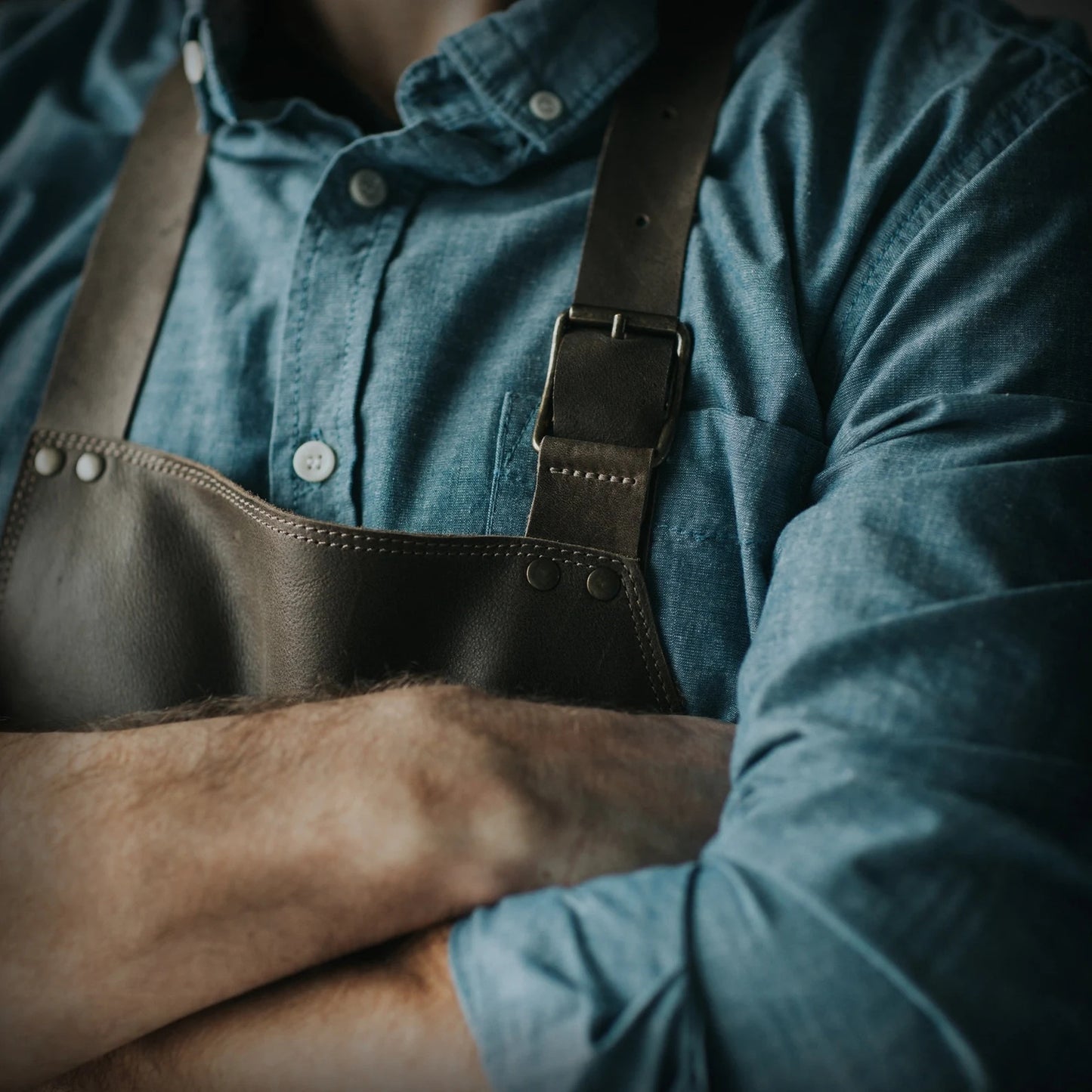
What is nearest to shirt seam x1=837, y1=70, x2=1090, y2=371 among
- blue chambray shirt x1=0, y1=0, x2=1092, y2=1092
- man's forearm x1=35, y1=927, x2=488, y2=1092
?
blue chambray shirt x1=0, y1=0, x2=1092, y2=1092

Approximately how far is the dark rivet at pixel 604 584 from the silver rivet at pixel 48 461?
578 mm

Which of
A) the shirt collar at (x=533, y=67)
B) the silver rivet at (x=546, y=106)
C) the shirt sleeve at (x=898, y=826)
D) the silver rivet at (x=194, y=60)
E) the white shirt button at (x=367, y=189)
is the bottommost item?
the shirt sleeve at (x=898, y=826)

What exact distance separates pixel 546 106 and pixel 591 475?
423 millimetres

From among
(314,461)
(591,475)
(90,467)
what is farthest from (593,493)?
(90,467)

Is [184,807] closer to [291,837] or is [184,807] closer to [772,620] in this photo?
[291,837]

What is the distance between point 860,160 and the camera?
913 mm

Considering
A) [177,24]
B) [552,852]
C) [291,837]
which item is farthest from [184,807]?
[177,24]

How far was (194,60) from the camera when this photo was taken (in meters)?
1.15

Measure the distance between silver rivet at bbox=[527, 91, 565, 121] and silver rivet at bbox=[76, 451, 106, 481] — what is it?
0.58 m

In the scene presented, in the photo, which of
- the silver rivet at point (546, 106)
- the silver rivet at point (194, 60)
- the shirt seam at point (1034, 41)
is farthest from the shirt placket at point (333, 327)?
the shirt seam at point (1034, 41)

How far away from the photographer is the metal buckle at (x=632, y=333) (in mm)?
877

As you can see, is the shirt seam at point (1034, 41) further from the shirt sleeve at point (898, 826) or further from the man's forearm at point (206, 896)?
the man's forearm at point (206, 896)

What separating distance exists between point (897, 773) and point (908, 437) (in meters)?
0.28

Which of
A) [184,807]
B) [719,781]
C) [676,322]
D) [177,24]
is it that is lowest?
[719,781]
